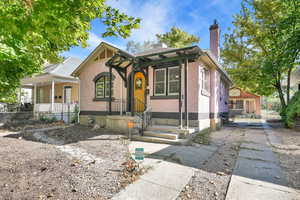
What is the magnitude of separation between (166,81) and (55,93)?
1234 cm

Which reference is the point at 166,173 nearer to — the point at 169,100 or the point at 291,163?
the point at 291,163

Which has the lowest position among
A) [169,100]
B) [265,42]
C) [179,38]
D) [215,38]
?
[169,100]

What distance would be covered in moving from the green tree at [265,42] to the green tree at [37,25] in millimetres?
12103

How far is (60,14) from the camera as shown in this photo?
2.93 meters

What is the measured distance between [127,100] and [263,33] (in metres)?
12.9

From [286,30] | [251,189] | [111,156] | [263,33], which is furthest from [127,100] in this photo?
[263,33]

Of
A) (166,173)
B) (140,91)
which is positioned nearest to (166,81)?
(140,91)

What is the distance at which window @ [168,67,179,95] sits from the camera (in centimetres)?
783

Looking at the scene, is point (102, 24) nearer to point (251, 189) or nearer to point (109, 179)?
point (109, 179)

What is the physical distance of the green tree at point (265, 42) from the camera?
1070 centimetres

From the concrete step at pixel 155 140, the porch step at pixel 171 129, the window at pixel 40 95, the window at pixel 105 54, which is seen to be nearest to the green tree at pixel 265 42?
the porch step at pixel 171 129

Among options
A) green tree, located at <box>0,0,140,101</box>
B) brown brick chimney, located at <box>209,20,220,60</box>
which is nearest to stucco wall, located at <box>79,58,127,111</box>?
green tree, located at <box>0,0,140,101</box>

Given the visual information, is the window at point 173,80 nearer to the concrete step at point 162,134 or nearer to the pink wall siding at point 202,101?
the pink wall siding at point 202,101

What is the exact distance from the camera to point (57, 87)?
1509cm
